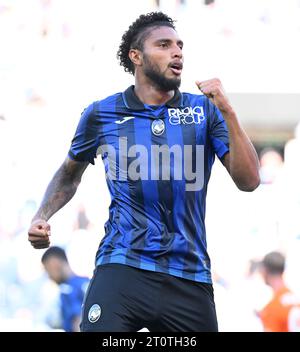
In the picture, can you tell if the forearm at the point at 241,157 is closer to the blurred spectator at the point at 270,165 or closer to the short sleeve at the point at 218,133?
the short sleeve at the point at 218,133

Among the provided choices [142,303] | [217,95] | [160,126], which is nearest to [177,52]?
[160,126]

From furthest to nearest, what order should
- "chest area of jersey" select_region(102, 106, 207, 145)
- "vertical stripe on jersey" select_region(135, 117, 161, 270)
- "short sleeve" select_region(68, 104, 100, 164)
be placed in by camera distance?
"short sleeve" select_region(68, 104, 100, 164)
"chest area of jersey" select_region(102, 106, 207, 145)
"vertical stripe on jersey" select_region(135, 117, 161, 270)

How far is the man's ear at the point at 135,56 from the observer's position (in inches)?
184

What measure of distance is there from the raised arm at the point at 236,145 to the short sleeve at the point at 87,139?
0.71 metres

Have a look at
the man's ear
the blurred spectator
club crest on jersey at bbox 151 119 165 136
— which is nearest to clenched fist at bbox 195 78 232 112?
club crest on jersey at bbox 151 119 165 136

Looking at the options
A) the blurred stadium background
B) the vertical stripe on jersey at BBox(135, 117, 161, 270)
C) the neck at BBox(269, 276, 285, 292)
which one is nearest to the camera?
the vertical stripe on jersey at BBox(135, 117, 161, 270)

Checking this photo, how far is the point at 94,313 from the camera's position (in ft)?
13.2

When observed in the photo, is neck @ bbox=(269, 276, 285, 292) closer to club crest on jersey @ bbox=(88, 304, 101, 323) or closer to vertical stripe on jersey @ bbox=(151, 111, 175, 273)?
vertical stripe on jersey @ bbox=(151, 111, 175, 273)

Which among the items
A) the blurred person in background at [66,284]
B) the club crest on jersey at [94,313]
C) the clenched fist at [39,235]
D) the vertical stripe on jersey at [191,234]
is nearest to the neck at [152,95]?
the vertical stripe on jersey at [191,234]

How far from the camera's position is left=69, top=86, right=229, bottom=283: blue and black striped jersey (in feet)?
13.5

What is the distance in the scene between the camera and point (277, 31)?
909 centimetres

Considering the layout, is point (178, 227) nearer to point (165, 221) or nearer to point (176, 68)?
point (165, 221)
